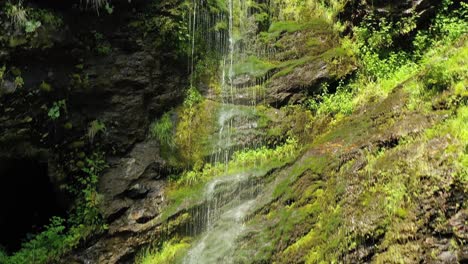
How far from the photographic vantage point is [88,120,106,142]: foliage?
8594mm

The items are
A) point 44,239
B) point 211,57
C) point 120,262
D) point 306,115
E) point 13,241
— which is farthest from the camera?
point 211,57

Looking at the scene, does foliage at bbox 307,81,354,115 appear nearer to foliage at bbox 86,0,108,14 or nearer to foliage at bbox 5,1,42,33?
foliage at bbox 86,0,108,14

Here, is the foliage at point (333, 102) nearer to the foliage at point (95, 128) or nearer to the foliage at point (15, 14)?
the foliage at point (95, 128)

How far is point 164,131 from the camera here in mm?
8969

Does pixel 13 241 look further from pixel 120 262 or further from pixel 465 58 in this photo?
pixel 465 58

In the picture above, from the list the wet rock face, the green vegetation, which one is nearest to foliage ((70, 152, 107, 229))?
the green vegetation

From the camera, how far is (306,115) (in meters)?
9.02

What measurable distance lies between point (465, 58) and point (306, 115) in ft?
10.8

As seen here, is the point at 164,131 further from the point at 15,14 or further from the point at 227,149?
the point at 15,14

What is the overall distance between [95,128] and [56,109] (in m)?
0.84

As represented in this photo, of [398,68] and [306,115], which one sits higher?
[398,68]

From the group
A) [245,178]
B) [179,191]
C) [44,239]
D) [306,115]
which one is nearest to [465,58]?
[306,115]

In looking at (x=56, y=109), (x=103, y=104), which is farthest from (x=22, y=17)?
(x=103, y=104)

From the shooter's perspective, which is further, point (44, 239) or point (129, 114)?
point (129, 114)
